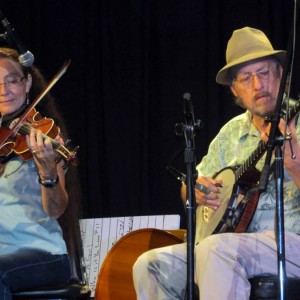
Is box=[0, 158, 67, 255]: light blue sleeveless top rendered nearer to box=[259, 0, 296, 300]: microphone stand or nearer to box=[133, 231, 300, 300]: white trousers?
box=[133, 231, 300, 300]: white trousers

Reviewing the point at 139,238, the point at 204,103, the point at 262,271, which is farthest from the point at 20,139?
the point at 204,103

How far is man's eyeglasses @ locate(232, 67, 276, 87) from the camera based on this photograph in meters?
2.99

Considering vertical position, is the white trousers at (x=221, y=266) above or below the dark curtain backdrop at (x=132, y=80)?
below

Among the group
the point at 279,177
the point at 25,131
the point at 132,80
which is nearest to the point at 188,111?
the point at 279,177

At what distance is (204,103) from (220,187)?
3.82 ft

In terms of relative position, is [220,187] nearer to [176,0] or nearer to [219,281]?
[219,281]

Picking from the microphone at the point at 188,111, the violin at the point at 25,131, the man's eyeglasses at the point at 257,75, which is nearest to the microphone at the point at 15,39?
the violin at the point at 25,131

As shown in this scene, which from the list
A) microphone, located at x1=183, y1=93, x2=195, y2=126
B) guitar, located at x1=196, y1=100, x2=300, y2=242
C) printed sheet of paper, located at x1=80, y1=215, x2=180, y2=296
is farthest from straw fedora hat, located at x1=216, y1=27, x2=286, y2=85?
printed sheet of paper, located at x1=80, y1=215, x2=180, y2=296

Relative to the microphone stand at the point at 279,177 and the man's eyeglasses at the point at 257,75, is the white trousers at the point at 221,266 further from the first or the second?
the man's eyeglasses at the point at 257,75

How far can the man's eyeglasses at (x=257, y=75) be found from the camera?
299 centimetres

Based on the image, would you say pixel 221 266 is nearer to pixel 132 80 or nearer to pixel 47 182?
pixel 47 182

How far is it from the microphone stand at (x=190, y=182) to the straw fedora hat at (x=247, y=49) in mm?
723

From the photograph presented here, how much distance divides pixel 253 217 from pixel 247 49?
77 centimetres

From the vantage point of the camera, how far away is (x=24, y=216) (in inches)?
106
